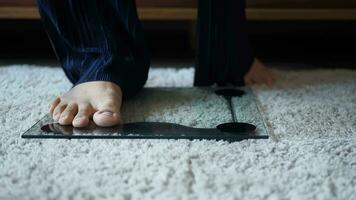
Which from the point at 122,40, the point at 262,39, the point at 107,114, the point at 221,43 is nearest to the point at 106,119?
the point at 107,114

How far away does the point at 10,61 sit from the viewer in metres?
1.23

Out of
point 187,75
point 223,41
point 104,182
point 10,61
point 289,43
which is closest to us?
point 104,182

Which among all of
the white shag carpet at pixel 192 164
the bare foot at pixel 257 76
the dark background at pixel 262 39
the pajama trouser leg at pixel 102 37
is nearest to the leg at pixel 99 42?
the pajama trouser leg at pixel 102 37

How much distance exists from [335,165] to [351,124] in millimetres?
186

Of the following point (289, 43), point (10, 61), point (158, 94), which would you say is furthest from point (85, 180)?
point (289, 43)

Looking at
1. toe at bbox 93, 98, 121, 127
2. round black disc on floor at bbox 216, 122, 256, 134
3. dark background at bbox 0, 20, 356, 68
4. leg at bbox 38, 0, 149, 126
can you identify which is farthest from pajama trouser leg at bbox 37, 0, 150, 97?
dark background at bbox 0, 20, 356, 68

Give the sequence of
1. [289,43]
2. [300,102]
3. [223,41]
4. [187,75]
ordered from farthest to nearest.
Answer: [289,43] < [187,75] < [223,41] < [300,102]

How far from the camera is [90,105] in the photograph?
2.25 ft

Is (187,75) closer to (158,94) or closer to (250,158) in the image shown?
(158,94)

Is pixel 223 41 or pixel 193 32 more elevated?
pixel 223 41

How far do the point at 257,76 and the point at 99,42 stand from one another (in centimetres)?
39

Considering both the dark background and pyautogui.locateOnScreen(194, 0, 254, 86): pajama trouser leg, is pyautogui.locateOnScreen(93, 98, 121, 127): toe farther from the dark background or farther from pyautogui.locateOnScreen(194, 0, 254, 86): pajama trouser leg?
the dark background

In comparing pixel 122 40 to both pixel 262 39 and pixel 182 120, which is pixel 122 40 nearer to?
pixel 182 120

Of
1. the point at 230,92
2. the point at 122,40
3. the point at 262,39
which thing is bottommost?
the point at 262,39
